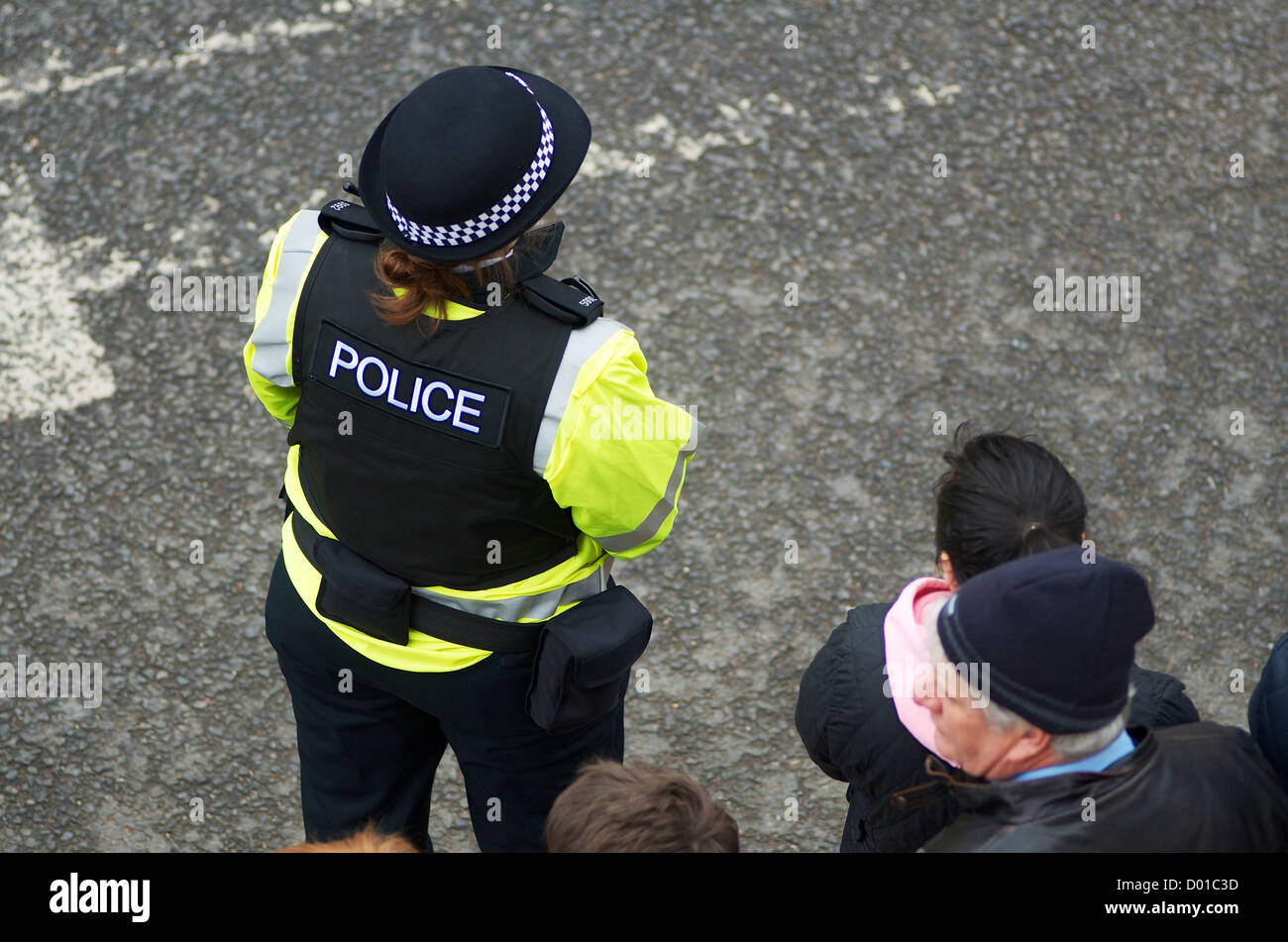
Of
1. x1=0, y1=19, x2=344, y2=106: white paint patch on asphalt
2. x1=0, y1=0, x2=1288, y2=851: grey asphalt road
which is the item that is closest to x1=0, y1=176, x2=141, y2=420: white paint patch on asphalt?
x1=0, y1=0, x2=1288, y2=851: grey asphalt road

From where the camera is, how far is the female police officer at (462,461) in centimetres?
192

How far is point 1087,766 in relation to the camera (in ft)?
5.33

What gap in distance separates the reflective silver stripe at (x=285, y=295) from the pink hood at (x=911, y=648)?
1.20 metres

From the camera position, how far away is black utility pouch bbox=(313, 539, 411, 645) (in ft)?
7.06

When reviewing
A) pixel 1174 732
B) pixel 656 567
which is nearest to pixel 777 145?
pixel 656 567

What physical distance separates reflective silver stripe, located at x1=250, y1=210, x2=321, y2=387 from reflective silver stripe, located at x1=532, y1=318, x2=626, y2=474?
527 millimetres

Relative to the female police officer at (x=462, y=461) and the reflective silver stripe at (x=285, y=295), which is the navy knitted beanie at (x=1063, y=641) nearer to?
the female police officer at (x=462, y=461)

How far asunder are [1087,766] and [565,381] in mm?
994

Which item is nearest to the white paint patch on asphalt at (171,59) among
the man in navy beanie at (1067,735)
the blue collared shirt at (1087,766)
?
the man in navy beanie at (1067,735)

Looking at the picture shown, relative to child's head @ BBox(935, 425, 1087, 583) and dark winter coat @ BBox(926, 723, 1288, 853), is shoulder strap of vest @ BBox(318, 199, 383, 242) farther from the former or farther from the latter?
dark winter coat @ BBox(926, 723, 1288, 853)

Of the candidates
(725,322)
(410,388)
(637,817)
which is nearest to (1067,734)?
(637,817)

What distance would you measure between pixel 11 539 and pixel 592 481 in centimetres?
245

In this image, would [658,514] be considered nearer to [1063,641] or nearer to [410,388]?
[410,388]
